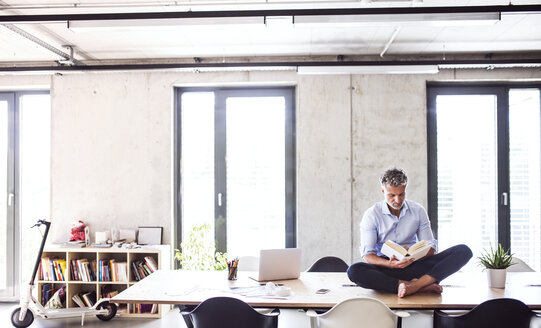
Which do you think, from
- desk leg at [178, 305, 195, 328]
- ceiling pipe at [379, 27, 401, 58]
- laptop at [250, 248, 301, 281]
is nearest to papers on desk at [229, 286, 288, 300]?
laptop at [250, 248, 301, 281]

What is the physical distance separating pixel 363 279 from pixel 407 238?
0.72m

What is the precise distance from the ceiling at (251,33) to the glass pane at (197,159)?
28.4 inches

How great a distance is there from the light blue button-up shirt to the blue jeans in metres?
0.38

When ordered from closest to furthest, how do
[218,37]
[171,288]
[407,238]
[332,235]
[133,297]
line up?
[133,297] → [171,288] → [407,238] → [218,37] → [332,235]

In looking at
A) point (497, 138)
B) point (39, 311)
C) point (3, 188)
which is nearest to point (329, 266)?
point (39, 311)

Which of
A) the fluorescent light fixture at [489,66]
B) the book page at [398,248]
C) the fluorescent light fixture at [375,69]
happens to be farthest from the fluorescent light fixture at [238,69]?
the book page at [398,248]

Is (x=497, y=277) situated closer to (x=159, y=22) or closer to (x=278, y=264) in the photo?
(x=278, y=264)

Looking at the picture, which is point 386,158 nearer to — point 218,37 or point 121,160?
point 218,37

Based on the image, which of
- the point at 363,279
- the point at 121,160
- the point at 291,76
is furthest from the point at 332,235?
the point at 121,160

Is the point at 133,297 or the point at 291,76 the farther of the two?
the point at 291,76

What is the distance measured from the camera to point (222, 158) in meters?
6.86

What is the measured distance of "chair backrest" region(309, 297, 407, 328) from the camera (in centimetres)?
296

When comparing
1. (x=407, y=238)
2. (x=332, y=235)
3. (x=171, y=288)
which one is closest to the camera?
(x=171, y=288)

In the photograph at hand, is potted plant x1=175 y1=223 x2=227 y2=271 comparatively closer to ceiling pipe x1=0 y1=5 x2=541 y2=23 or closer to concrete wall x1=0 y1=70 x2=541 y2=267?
concrete wall x1=0 y1=70 x2=541 y2=267
